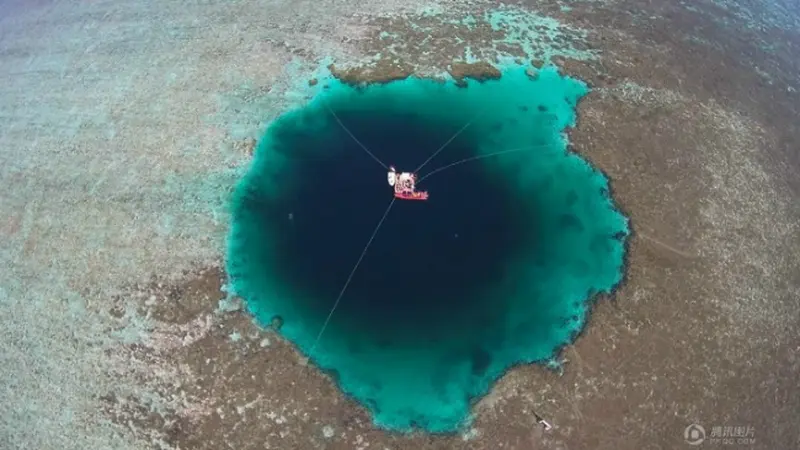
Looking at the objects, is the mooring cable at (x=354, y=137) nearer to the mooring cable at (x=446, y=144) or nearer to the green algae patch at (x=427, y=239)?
the green algae patch at (x=427, y=239)

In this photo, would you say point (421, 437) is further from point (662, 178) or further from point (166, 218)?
point (662, 178)

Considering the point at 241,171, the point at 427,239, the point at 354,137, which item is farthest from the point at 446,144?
the point at 241,171

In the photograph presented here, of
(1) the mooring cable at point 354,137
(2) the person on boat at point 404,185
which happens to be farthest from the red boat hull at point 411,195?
(1) the mooring cable at point 354,137

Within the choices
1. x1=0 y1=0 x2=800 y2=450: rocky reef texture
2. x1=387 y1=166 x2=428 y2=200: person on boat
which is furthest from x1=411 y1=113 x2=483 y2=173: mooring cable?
x1=0 y1=0 x2=800 y2=450: rocky reef texture

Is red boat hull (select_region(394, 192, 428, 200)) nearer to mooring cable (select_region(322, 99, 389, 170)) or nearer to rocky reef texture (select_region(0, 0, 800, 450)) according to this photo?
mooring cable (select_region(322, 99, 389, 170))

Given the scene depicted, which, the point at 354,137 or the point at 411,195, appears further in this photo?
the point at 354,137

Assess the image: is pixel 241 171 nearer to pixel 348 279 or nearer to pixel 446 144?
pixel 348 279
